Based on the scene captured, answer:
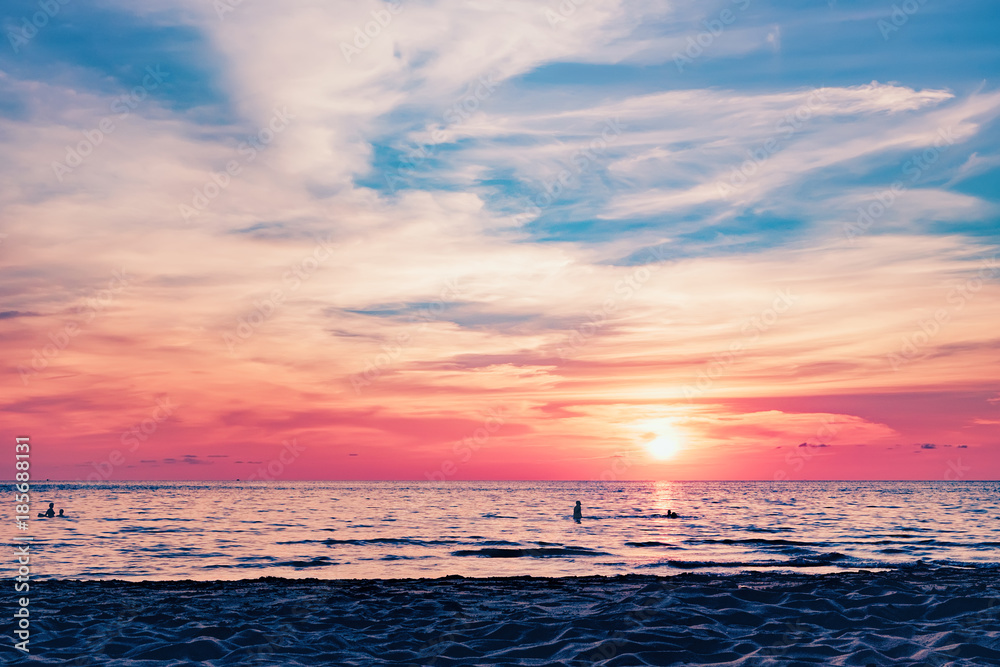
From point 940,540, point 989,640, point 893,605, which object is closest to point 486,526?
point 940,540

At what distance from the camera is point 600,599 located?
46.8 feet

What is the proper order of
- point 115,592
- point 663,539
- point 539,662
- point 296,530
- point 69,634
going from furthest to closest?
point 296,530, point 663,539, point 115,592, point 69,634, point 539,662

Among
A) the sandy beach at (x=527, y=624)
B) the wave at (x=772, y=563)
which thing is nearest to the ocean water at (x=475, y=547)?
the wave at (x=772, y=563)

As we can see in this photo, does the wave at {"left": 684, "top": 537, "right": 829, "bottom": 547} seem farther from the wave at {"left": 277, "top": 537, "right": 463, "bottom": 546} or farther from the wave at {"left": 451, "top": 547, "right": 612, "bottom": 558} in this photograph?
the wave at {"left": 277, "top": 537, "right": 463, "bottom": 546}

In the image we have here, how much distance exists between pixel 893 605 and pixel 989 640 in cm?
292

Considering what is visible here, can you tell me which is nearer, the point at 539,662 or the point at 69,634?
the point at 539,662

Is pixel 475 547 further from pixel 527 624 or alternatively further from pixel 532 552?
pixel 527 624

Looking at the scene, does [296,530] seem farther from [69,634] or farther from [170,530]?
[69,634]

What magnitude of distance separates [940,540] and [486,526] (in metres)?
25.5

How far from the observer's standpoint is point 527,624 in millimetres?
11492

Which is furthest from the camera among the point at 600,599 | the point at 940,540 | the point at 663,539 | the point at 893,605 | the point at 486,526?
the point at 486,526

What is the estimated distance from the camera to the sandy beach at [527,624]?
31.4 ft

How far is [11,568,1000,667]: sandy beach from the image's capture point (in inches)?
377

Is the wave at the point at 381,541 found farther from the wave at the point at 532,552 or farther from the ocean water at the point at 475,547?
the wave at the point at 532,552
